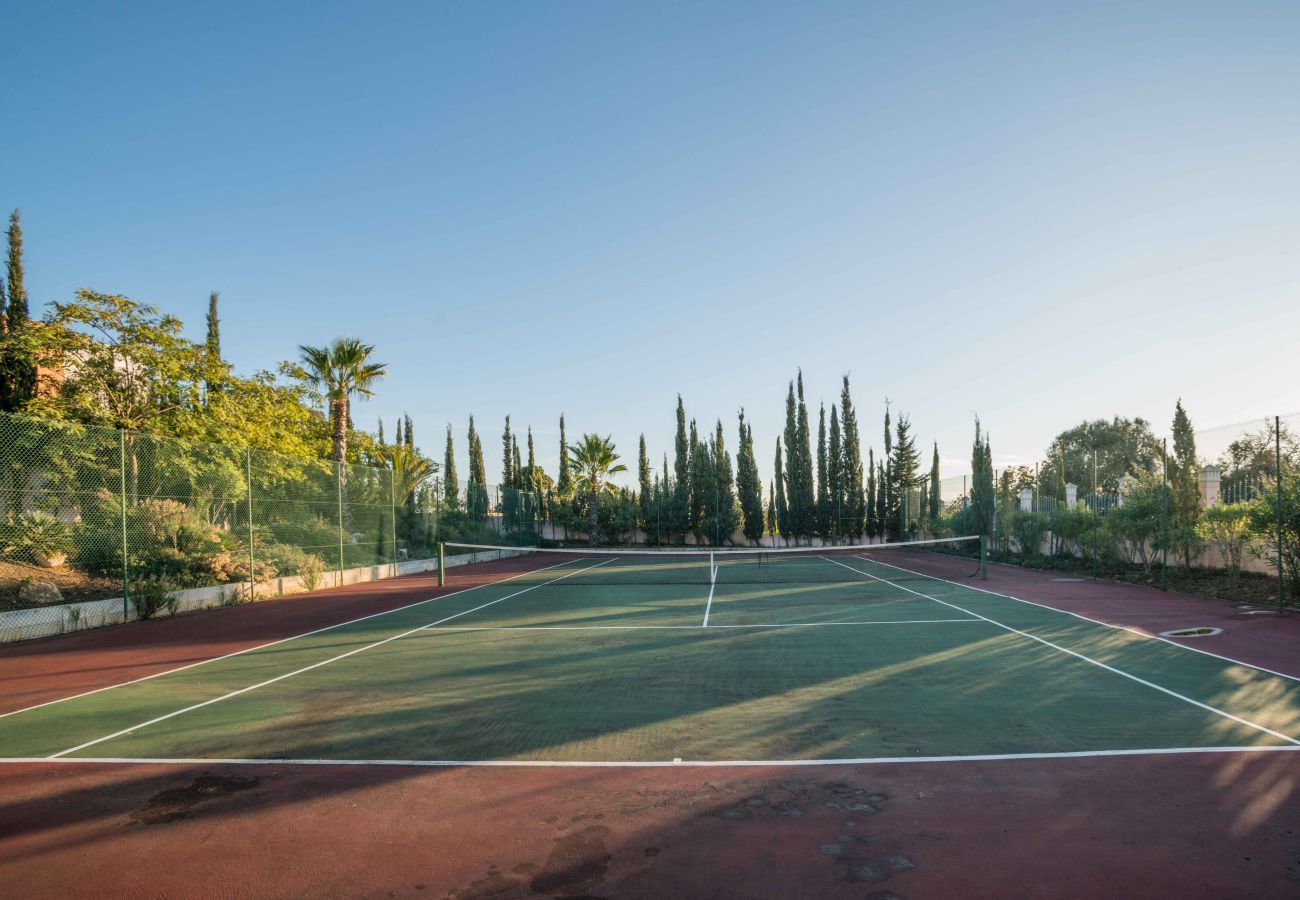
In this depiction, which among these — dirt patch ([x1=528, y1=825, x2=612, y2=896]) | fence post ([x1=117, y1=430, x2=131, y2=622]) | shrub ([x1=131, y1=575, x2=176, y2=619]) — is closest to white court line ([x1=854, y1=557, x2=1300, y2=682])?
dirt patch ([x1=528, y1=825, x2=612, y2=896])

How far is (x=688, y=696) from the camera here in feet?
24.5

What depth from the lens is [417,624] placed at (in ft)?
42.0

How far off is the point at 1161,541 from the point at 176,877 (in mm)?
19862

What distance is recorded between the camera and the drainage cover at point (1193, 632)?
1061cm

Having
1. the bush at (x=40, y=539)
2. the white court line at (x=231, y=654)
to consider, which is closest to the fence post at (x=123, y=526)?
the bush at (x=40, y=539)

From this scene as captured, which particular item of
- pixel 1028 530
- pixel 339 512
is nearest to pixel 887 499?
pixel 1028 530

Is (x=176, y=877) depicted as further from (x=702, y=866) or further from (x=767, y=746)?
(x=767, y=746)

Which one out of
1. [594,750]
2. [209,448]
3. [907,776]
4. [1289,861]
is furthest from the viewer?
[209,448]

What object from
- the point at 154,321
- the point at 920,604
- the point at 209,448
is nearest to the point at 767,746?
the point at 920,604

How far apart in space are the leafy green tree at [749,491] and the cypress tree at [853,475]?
202 inches

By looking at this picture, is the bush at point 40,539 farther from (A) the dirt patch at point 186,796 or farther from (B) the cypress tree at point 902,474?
(B) the cypress tree at point 902,474

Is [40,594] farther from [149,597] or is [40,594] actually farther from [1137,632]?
[1137,632]

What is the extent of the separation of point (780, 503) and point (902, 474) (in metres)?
7.35

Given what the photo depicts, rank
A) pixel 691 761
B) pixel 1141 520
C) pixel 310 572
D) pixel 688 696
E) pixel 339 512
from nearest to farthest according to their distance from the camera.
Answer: pixel 691 761
pixel 688 696
pixel 1141 520
pixel 310 572
pixel 339 512
